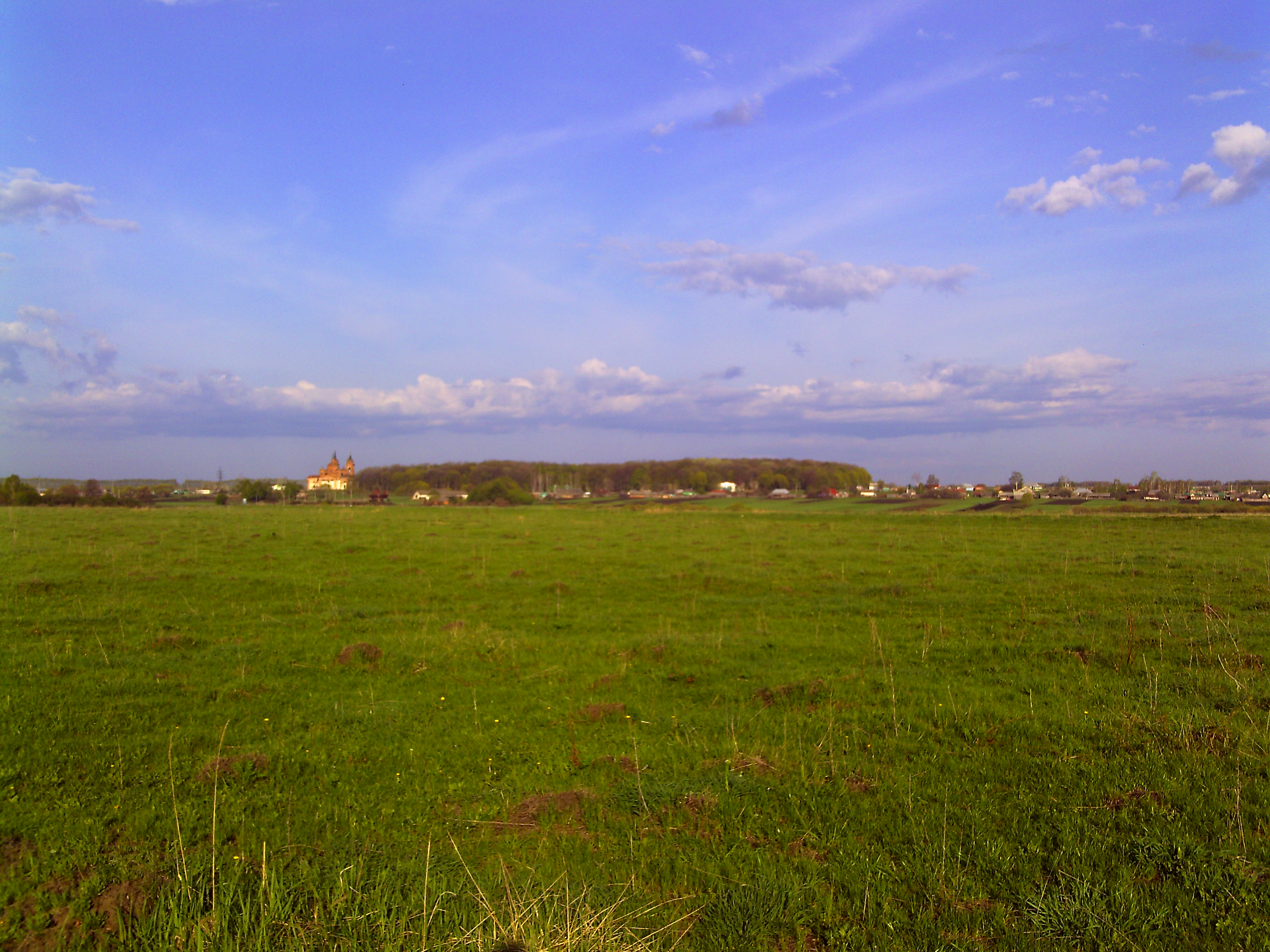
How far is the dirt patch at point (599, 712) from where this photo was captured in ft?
31.8

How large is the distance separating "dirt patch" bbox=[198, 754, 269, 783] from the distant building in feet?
323

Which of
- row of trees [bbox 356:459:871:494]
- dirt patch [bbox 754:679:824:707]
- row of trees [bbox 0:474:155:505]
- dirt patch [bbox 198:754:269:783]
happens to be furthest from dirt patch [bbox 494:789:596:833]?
row of trees [bbox 356:459:871:494]

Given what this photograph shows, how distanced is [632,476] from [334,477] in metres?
60.2

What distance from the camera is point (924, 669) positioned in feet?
36.5

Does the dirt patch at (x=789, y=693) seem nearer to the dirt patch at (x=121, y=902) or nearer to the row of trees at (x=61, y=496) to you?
the dirt patch at (x=121, y=902)

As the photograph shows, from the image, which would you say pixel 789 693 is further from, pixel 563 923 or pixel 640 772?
pixel 563 923

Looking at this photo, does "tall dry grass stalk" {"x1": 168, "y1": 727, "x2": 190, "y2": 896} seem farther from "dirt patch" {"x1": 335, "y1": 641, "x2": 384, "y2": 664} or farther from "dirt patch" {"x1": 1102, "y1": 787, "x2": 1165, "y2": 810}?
"dirt patch" {"x1": 1102, "y1": 787, "x2": 1165, "y2": 810}

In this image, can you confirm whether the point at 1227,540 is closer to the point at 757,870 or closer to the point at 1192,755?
the point at 1192,755

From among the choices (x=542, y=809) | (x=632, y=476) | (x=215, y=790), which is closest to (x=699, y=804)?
(x=542, y=809)

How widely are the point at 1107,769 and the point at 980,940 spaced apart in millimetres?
3277

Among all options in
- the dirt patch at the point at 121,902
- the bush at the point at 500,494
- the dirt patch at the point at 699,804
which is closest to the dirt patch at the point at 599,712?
the dirt patch at the point at 699,804

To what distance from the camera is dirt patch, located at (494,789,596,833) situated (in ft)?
21.6

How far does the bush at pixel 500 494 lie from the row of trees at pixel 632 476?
615cm

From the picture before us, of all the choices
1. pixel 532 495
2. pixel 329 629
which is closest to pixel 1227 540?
pixel 329 629
